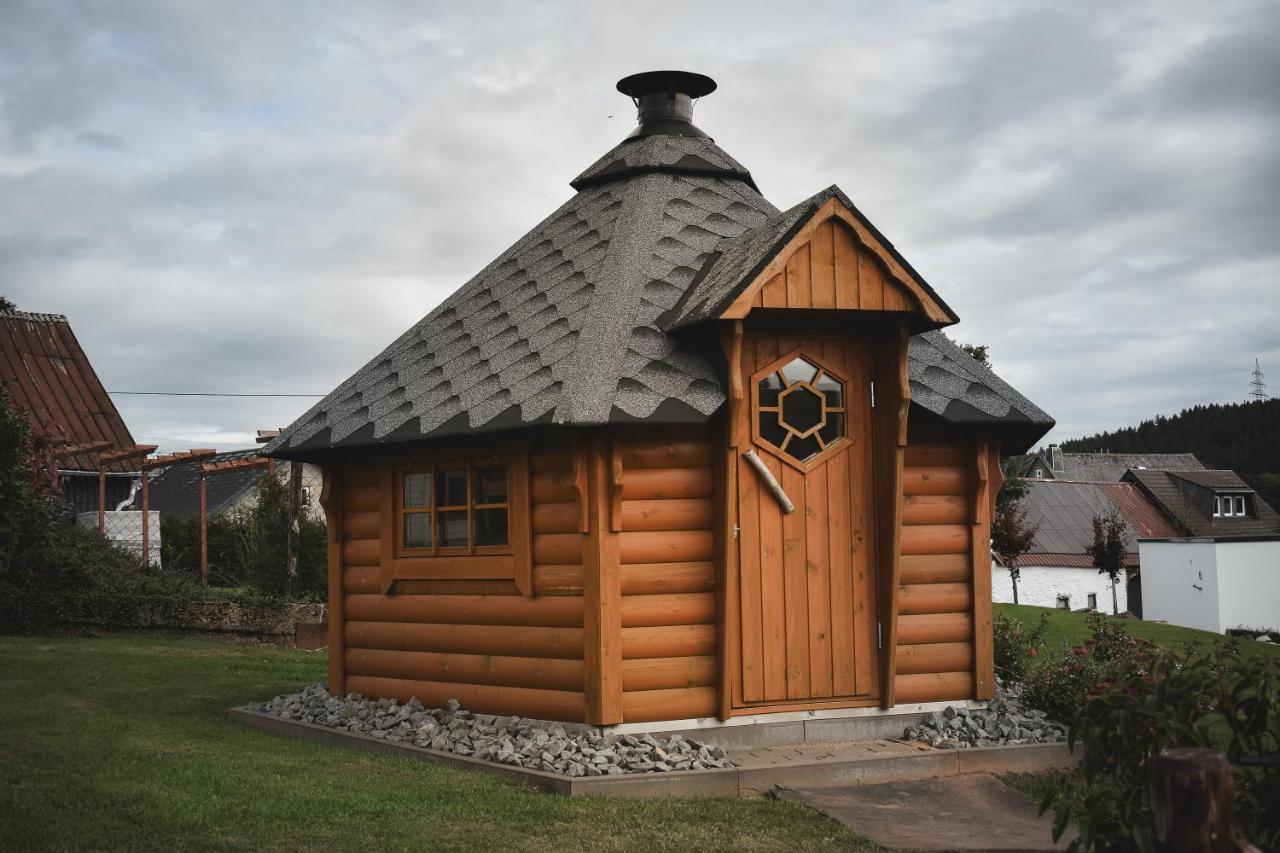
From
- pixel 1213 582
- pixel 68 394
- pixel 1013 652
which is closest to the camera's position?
pixel 1013 652

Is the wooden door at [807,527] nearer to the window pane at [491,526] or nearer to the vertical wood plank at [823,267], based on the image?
the vertical wood plank at [823,267]

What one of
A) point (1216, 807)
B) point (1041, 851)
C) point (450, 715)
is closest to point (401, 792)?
point (450, 715)

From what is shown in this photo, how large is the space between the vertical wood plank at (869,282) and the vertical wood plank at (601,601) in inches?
88.1

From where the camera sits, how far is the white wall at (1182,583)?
151 feet

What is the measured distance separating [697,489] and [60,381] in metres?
21.6

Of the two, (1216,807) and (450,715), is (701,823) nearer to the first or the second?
(450,715)

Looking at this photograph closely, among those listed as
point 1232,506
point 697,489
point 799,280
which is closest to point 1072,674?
point 697,489

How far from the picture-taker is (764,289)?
8.61m

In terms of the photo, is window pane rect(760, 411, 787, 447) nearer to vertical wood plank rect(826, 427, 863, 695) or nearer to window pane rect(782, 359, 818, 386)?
window pane rect(782, 359, 818, 386)

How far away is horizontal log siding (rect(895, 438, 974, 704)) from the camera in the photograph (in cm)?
962

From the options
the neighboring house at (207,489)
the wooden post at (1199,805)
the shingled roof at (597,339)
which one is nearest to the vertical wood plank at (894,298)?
the shingled roof at (597,339)

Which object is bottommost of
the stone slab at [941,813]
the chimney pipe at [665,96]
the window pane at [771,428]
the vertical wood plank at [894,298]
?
the stone slab at [941,813]

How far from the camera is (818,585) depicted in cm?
911

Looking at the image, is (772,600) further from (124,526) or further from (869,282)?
(124,526)
